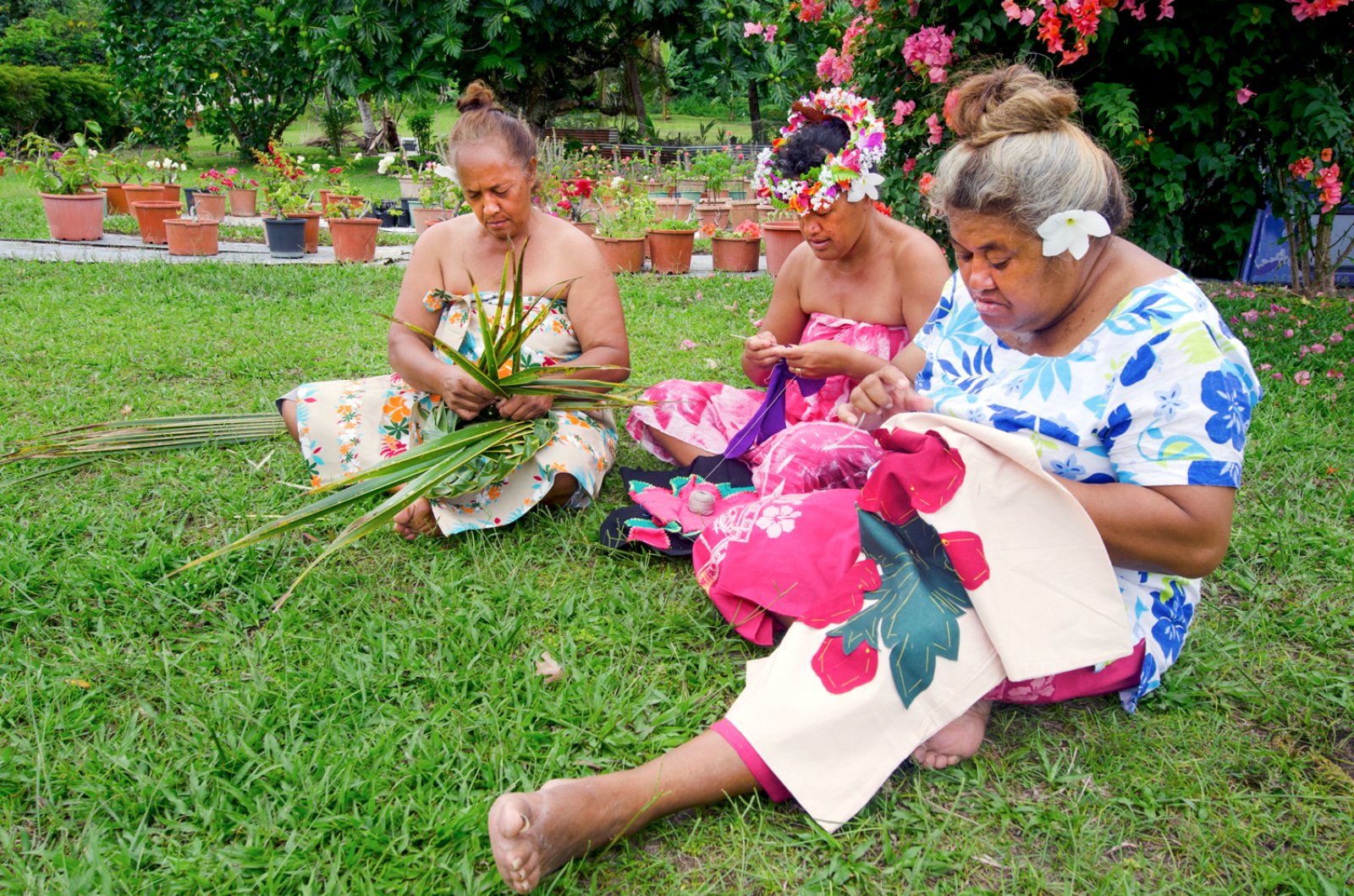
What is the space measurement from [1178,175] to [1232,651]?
10.2ft

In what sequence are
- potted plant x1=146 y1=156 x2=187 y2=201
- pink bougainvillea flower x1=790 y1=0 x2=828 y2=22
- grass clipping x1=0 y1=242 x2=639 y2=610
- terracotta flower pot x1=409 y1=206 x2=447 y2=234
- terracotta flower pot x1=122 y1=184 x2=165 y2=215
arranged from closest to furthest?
grass clipping x1=0 y1=242 x2=639 y2=610
pink bougainvillea flower x1=790 y1=0 x2=828 y2=22
terracotta flower pot x1=409 y1=206 x2=447 y2=234
terracotta flower pot x1=122 y1=184 x2=165 y2=215
potted plant x1=146 y1=156 x2=187 y2=201

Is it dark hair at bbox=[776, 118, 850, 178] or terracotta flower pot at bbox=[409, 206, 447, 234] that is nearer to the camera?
dark hair at bbox=[776, 118, 850, 178]

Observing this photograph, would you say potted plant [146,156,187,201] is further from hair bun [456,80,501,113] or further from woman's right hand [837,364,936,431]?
woman's right hand [837,364,936,431]

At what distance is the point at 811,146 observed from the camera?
2910 millimetres

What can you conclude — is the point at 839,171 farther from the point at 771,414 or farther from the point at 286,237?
the point at 286,237

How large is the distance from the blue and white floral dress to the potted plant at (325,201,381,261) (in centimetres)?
654

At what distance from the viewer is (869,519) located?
6.45 feet

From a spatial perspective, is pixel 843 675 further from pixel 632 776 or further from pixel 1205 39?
pixel 1205 39

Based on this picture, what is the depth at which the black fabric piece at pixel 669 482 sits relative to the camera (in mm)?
2684

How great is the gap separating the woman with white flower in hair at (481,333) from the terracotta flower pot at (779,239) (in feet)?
12.9

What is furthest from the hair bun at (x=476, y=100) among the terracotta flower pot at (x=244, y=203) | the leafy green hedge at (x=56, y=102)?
the leafy green hedge at (x=56, y=102)

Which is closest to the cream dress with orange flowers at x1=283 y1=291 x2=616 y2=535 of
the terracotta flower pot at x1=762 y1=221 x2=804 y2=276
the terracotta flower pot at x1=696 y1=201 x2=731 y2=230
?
the terracotta flower pot at x1=762 y1=221 x2=804 y2=276

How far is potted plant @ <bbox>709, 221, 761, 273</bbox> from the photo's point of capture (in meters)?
7.62

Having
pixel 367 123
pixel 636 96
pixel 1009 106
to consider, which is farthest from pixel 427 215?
pixel 367 123
